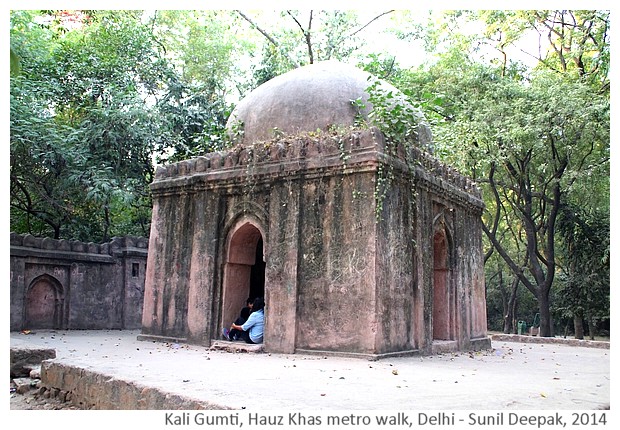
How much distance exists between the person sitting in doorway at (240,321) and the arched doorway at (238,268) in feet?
0.36

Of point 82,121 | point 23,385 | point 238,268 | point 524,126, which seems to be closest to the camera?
point 23,385

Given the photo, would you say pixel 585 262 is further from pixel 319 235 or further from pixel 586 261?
pixel 319 235

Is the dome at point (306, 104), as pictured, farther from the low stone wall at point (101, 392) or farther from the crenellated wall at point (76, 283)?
the crenellated wall at point (76, 283)

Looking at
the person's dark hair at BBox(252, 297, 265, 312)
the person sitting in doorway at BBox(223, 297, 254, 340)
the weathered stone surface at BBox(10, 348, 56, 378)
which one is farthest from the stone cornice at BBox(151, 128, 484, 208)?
the weathered stone surface at BBox(10, 348, 56, 378)

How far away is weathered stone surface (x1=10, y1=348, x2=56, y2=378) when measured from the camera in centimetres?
724

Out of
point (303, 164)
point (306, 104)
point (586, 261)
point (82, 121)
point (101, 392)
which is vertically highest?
point (82, 121)

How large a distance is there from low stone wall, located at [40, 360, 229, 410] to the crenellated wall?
7030 millimetres

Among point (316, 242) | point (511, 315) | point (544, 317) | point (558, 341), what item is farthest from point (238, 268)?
point (511, 315)

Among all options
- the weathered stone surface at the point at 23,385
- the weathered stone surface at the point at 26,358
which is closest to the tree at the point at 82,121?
the weathered stone surface at the point at 26,358

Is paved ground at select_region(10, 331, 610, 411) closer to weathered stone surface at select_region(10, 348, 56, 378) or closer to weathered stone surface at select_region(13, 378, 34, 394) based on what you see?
weathered stone surface at select_region(10, 348, 56, 378)

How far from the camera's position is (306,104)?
9719 millimetres

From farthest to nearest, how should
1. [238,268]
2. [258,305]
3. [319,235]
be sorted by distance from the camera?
[238,268], [258,305], [319,235]

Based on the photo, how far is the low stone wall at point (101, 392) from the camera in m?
4.57

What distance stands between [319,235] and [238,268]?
193cm
